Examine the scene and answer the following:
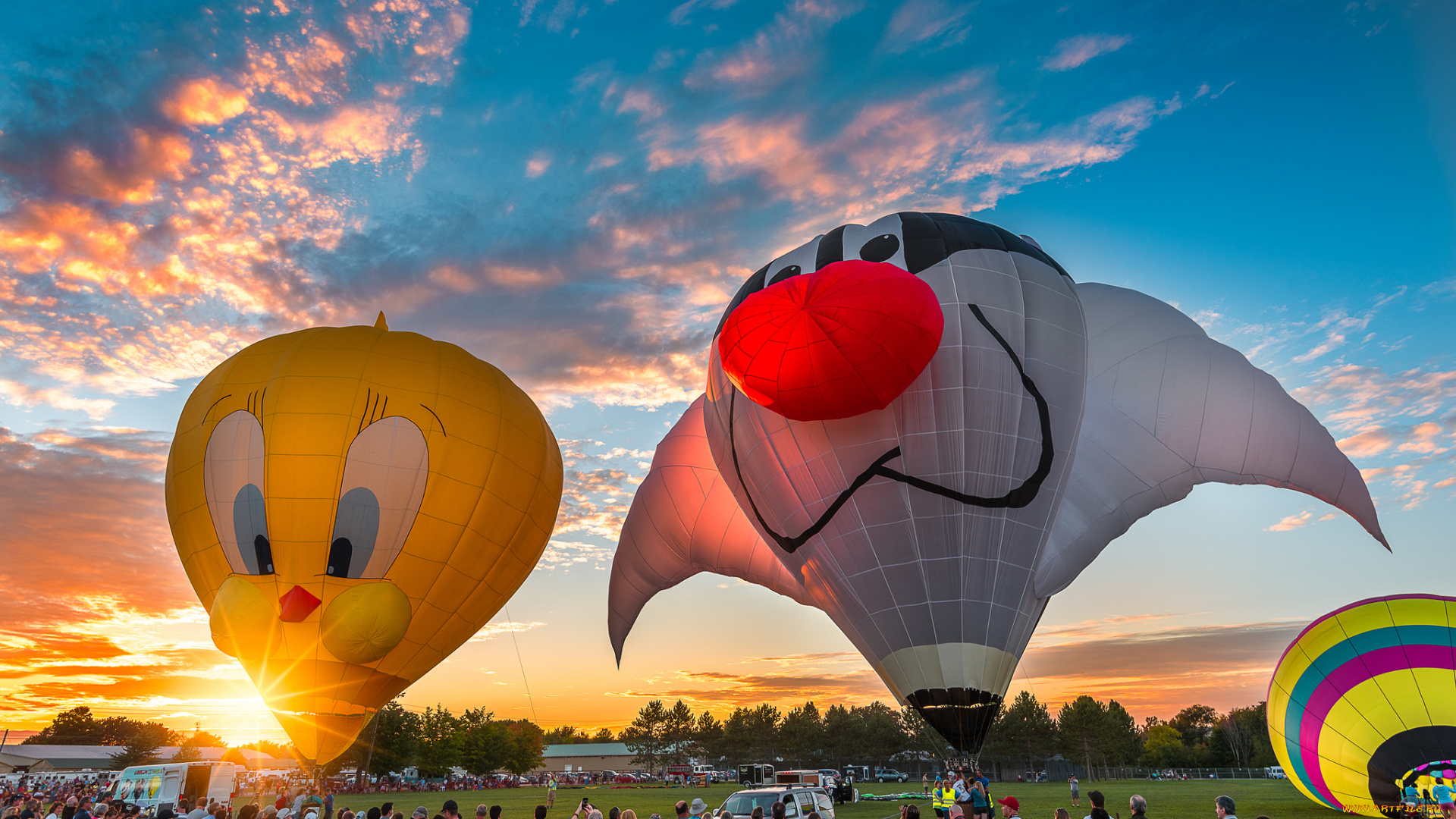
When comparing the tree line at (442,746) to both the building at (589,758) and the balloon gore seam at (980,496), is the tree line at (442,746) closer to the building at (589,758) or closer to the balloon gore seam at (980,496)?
the building at (589,758)

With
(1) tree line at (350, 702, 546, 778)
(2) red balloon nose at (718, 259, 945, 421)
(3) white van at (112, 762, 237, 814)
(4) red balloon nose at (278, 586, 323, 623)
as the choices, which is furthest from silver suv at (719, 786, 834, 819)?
(1) tree line at (350, 702, 546, 778)

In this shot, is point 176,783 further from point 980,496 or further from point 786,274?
point 980,496

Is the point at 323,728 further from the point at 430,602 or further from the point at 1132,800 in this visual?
the point at 1132,800

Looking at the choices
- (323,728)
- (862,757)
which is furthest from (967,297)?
(862,757)

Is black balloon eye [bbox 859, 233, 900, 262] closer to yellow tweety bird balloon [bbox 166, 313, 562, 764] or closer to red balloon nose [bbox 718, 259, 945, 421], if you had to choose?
red balloon nose [bbox 718, 259, 945, 421]

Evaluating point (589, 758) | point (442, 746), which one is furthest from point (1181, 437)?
point (589, 758)

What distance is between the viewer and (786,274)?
9781 mm

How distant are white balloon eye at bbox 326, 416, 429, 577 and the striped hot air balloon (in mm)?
12113

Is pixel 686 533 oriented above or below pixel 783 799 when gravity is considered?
above

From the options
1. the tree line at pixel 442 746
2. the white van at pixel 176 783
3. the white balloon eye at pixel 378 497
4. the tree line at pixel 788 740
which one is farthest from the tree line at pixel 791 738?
the white balloon eye at pixel 378 497

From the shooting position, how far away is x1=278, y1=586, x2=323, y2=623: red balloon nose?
9.38 meters

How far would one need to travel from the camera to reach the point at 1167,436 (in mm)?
10055

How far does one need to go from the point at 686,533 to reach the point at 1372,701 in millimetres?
9317

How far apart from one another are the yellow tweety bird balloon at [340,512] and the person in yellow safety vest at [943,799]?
22.1 feet
